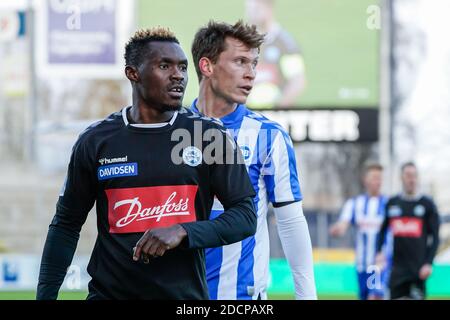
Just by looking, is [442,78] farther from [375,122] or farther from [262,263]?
[262,263]

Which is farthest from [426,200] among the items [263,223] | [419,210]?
[263,223]

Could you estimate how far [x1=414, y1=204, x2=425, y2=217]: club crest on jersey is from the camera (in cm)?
1318

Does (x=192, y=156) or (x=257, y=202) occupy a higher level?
(x=192, y=156)

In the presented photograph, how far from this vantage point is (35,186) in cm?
2636

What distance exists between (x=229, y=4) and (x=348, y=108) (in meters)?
3.24

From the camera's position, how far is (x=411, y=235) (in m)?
13.2

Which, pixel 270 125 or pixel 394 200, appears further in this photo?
pixel 394 200

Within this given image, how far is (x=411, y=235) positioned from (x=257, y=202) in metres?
8.03

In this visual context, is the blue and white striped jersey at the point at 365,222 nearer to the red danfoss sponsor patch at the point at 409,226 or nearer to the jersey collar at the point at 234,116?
the red danfoss sponsor patch at the point at 409,226

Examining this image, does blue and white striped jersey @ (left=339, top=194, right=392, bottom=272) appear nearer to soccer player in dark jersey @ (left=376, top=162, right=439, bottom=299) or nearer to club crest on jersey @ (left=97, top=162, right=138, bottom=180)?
soccer player in dark jersey @ (left=376, top=162, right=439, bottom=299)

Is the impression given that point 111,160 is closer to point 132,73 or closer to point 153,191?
point 153,191

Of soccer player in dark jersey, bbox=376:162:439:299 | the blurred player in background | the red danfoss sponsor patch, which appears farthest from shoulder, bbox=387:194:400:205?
the blurred player in background

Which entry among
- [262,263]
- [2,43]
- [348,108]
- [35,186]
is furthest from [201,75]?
[2,43]

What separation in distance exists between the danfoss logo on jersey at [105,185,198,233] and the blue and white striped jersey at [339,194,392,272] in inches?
402
